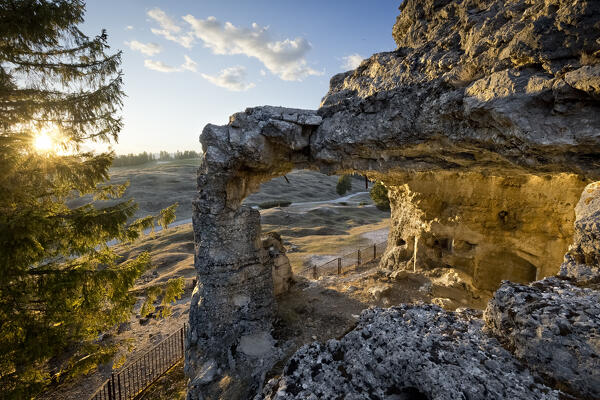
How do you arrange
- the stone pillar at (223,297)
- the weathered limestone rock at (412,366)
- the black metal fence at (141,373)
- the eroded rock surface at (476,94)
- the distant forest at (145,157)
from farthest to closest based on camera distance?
the distant forest at (145,157), the black metal fence at (141,373), the stone pillar at (223,297), the eroded rock surface at (476,94), the weathered limestone rock at (412,366)

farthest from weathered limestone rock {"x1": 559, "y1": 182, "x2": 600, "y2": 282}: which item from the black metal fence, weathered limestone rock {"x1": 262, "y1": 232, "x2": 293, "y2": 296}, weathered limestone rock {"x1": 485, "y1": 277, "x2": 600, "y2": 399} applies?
the black metal fence

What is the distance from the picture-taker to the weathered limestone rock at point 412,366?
10.3 ft

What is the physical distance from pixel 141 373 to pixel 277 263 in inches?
282

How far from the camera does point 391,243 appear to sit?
1608 centimetres

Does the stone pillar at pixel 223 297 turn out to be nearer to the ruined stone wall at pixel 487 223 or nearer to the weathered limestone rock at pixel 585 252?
the ruined stone wall at pixel 487 223

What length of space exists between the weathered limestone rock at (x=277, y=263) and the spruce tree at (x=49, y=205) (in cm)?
534

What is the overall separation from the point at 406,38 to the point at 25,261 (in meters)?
11.7

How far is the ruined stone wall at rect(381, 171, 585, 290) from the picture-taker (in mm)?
9062

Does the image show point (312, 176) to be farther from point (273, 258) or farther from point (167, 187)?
point (273, 258)

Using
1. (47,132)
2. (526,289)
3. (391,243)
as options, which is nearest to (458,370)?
(526,289)

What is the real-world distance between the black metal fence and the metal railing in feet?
29.6

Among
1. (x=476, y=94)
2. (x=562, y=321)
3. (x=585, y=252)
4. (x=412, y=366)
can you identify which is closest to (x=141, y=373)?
(x=412, y=366)

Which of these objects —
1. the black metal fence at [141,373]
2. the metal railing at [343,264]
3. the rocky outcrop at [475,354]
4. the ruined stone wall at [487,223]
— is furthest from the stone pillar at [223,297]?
the metal railing at [343,264]

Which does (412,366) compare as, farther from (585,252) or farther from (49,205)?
(49,205)
